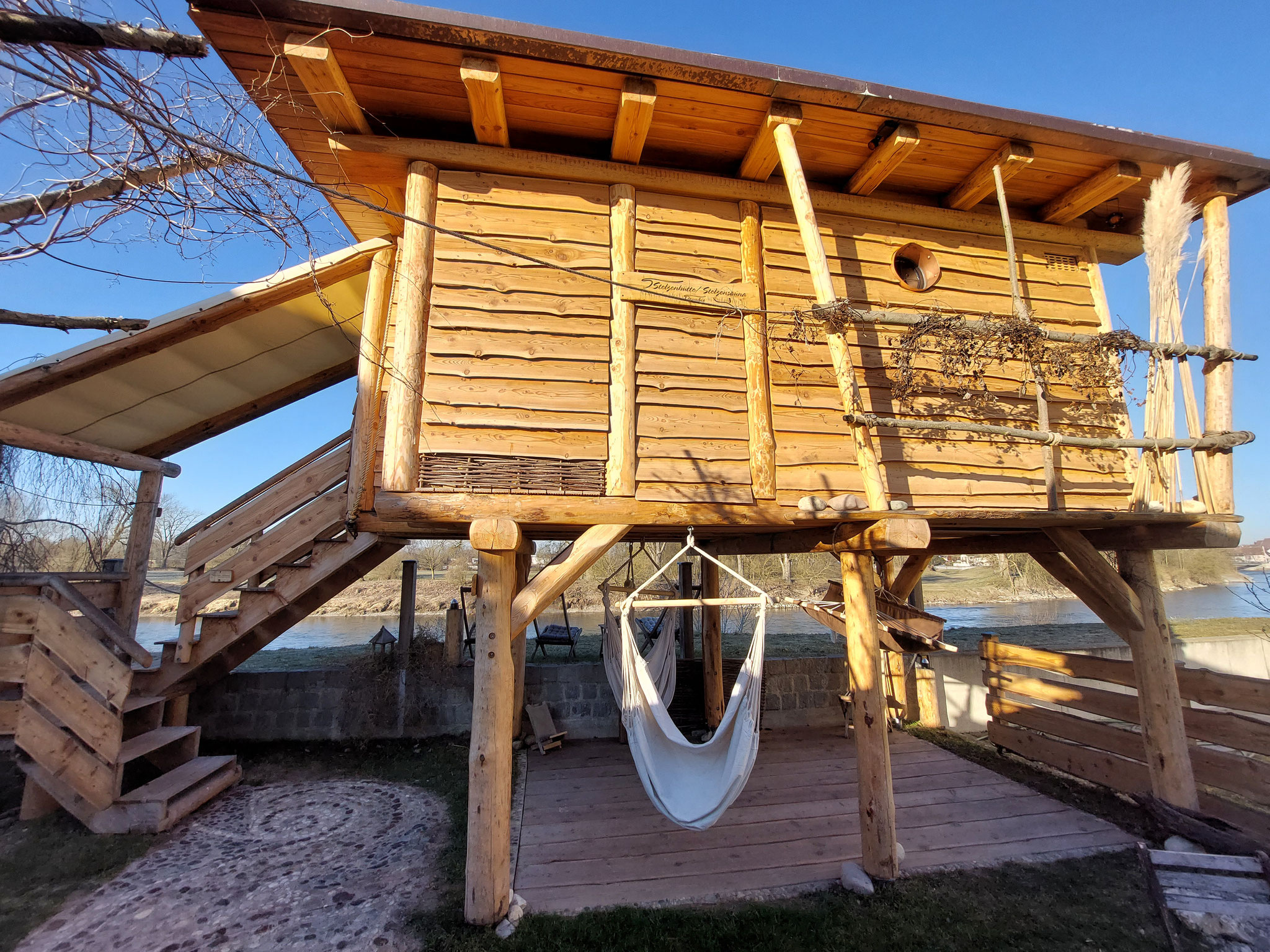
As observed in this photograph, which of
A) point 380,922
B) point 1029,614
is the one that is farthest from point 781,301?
point 1029,614

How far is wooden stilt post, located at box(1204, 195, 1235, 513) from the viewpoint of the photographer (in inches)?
144

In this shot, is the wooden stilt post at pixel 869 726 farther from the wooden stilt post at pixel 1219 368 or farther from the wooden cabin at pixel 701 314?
the wooden stilt post at pixel 1219 368

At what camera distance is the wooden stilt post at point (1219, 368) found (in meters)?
3.67

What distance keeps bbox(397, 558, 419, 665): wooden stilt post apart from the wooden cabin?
1939 mm

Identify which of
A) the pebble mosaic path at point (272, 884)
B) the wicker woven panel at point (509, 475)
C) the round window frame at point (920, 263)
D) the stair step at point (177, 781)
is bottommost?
the pebble mosaic path at point (272, 884)

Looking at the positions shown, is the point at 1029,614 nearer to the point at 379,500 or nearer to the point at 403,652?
the point at 403,652

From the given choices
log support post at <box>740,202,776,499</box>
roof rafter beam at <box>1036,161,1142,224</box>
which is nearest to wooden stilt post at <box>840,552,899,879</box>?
log support post at <box>740,202,776,499</box>

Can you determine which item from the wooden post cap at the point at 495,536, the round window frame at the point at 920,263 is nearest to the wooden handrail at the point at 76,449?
the wooden post cap at the point at 495,536

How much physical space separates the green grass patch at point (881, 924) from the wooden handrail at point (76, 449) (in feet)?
15.5

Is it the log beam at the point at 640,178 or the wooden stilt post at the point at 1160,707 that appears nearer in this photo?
the log beam at the point at 640,178

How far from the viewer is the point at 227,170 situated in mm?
1917

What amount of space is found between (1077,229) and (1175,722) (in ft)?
12.1

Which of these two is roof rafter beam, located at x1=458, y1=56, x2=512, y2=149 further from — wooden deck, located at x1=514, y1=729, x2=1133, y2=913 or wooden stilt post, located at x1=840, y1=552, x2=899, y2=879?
wooden deck, located at x1=514, y1=729, x2=1133, y2=913

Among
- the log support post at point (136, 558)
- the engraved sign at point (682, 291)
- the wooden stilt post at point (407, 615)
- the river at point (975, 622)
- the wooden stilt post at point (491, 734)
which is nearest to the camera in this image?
the wooden stilt post at point (491, 734)
